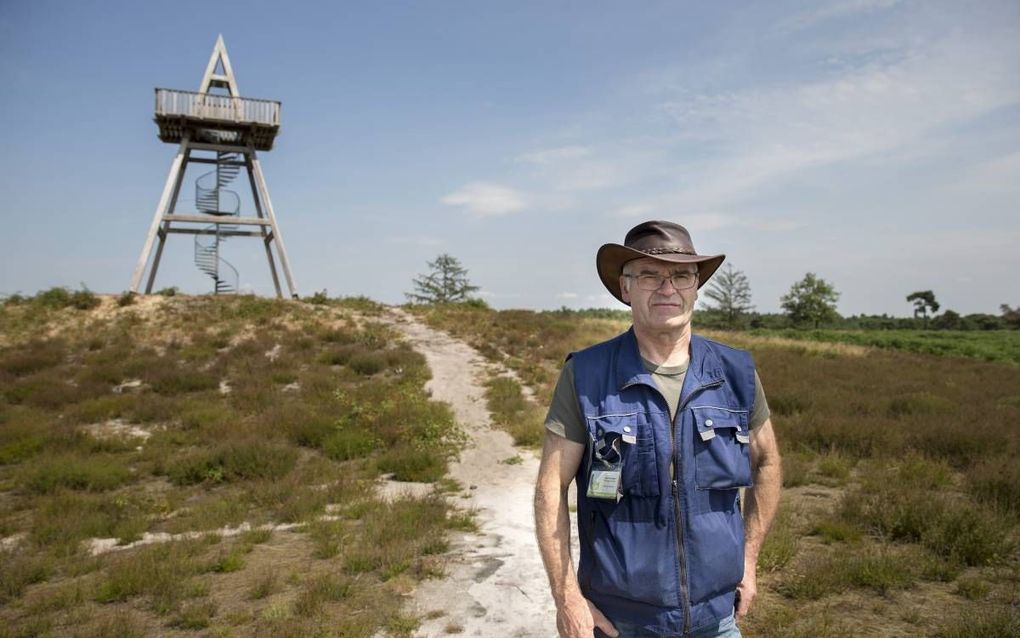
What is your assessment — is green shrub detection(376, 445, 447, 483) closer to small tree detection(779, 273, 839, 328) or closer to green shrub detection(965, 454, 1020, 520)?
green shrub detection(965, 454, 1020, 520)

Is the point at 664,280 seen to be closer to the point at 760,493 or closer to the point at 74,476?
→ the point at 760,493

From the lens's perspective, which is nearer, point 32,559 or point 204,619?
point 204,619

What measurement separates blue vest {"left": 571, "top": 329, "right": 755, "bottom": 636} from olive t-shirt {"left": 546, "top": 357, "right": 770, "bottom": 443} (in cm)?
6

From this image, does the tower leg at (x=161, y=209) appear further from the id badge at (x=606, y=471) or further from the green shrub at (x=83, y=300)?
the id badge at (x=606, y=471)

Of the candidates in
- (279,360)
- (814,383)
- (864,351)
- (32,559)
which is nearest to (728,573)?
(32,559)

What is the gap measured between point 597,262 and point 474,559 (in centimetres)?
477

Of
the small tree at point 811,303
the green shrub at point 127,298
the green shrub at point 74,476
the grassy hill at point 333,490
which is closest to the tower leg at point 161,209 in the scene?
the green shrub at point 127,298

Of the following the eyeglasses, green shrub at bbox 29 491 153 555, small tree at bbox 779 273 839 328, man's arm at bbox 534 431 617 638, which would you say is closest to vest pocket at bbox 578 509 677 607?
man's arm at bbox 534 431 617 638

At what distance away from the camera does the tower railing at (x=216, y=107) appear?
76.1 ft

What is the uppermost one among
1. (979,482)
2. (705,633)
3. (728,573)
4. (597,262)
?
(597,262)

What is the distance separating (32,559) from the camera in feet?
A: 20.5

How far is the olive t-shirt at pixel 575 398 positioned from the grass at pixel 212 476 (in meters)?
3.48

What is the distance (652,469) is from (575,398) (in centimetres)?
40

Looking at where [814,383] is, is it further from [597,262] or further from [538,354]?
[597,262]
